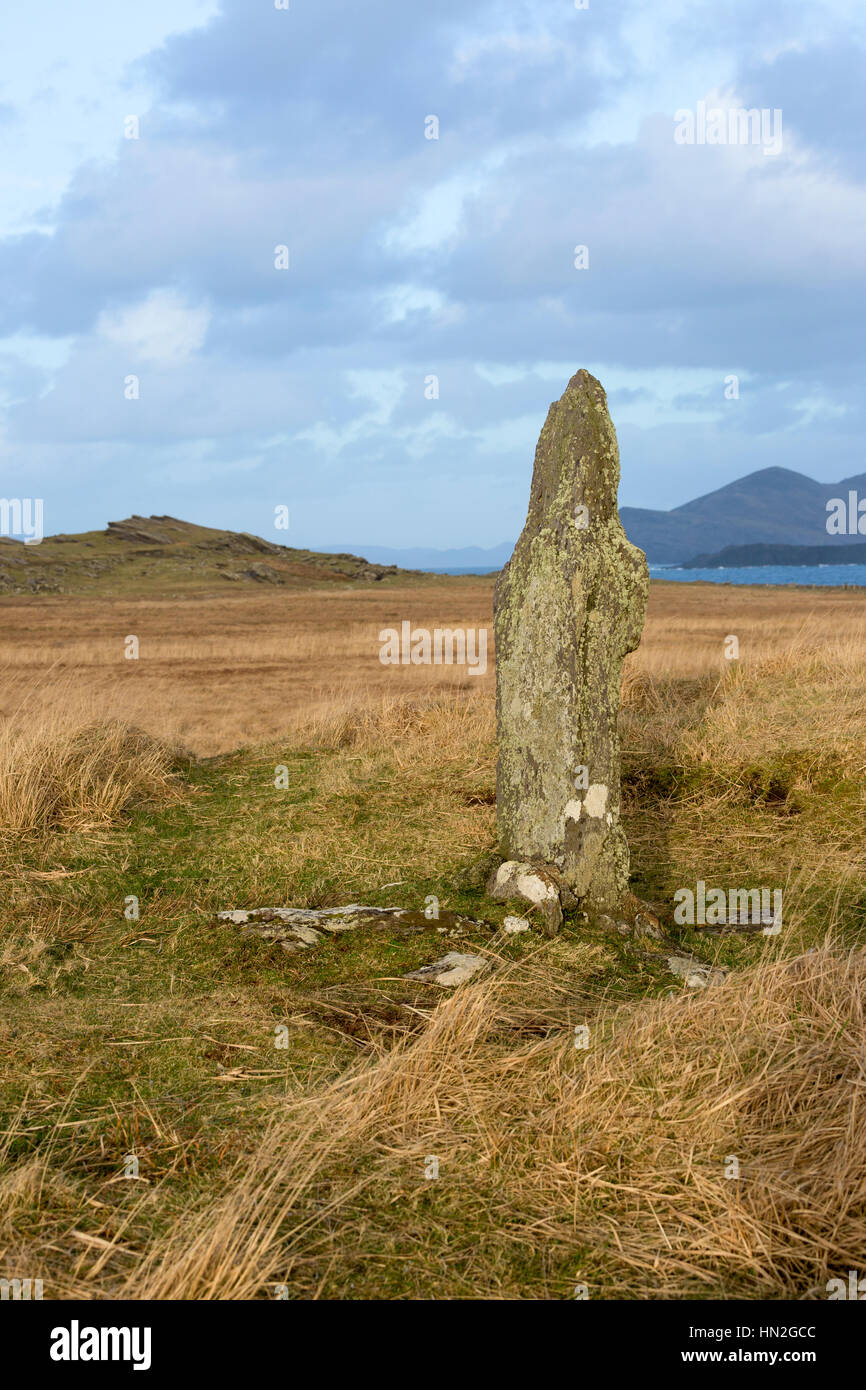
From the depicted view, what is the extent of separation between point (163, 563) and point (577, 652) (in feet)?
194

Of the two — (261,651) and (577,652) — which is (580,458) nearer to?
(577,652)

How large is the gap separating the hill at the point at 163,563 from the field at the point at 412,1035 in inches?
1667

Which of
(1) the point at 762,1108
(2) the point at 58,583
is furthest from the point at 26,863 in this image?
(2) the point at 58,583

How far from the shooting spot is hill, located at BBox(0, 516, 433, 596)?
52.5 meters

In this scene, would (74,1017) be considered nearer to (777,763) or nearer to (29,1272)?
(29,1272)

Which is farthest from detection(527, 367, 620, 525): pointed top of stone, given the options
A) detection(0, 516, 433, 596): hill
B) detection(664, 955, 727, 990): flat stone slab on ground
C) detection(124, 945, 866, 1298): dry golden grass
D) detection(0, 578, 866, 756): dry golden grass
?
detection(0, 516, 433, 596): hill

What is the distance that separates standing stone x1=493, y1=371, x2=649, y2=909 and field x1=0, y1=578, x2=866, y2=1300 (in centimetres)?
51

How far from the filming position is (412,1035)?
4.71 m

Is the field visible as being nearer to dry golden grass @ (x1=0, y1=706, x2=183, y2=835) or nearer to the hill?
dry golden grass @ (x1=0, y1=706, x2=183, y2=835)

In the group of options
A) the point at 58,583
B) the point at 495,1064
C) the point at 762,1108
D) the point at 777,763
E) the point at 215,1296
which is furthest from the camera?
the point at 58,583

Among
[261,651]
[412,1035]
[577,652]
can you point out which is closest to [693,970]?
[412,1035]

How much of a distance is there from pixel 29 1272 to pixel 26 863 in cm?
466

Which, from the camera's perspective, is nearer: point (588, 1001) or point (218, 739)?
point (588, 1001)

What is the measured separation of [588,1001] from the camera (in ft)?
17.1
